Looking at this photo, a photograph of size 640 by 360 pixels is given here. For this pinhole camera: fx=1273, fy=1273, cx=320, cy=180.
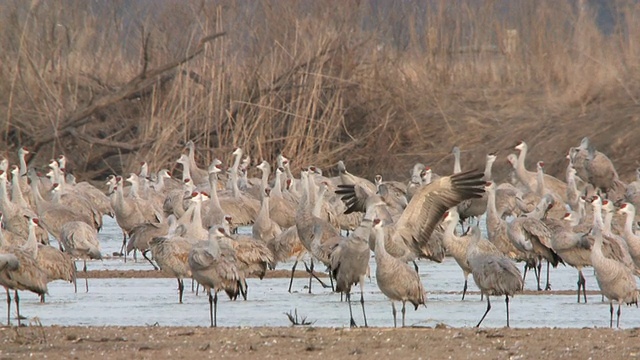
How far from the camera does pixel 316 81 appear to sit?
21406mm

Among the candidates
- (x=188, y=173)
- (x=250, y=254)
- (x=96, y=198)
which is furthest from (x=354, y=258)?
(x=188, y=173)

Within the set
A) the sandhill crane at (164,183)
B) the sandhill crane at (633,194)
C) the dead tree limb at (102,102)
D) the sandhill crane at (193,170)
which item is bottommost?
the sandhill crane at (633,194)

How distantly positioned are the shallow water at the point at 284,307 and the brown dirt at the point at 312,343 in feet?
3.57

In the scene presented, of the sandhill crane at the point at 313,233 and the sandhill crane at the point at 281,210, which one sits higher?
the sandhill crane at the point at 281,210

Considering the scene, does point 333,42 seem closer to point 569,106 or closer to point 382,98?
point 382,98

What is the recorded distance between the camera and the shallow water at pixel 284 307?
34.0 ft

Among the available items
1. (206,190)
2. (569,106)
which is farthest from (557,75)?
(206,190)

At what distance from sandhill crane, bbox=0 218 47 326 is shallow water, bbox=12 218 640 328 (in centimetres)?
26

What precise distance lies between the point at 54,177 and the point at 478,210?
6.33 meters

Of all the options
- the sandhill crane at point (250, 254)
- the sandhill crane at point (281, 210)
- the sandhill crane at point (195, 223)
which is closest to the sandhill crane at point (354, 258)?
the sandhill crane at point (250, 254)

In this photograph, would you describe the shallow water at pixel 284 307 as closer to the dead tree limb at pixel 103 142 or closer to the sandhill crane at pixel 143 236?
the sandhill crane at pixel 143 236

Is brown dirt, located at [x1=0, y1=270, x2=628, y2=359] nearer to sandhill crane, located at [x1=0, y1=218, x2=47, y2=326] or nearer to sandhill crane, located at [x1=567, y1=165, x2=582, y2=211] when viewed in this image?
sandhill crane, located at [x1=0, y1=218, x2=47, y2=326]

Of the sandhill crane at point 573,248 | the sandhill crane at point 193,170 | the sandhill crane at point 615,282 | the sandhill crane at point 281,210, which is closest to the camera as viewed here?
the sandhill crane at point 615,282

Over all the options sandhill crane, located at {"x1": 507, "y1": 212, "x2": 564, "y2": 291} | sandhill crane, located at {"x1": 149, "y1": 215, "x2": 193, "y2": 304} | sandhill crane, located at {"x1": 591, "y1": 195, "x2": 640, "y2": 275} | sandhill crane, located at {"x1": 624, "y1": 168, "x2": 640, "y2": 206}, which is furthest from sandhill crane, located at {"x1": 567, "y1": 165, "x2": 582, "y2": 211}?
sandhill crane, located at {"x1": 149, "y1": 215, "x2": 193, "y2": 304}
